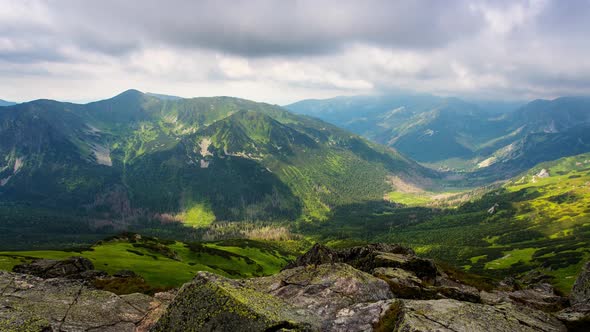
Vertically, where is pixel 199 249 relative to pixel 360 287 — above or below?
below

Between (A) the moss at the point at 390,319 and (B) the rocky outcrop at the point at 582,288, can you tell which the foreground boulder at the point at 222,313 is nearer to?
(A) the moss at the point at 390,319

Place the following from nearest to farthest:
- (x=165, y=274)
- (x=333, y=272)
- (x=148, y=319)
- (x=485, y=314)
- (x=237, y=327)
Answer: (x=237, y=327), (x=485, y=314), (x=148, y=319), (x=333, y=272), (x=165, y=274)

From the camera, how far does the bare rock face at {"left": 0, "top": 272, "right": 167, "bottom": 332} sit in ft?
71.7

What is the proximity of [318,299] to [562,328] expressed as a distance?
16.2 m

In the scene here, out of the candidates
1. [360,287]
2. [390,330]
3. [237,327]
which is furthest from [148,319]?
[390,330]

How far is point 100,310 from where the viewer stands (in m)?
26.8

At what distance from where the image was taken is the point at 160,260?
5005 inches

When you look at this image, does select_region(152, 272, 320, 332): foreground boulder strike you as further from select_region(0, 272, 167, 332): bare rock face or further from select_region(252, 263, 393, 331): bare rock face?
select_region(0, 272, 167, 332): bare rock face

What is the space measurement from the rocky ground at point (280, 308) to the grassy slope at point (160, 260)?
50.0 metres

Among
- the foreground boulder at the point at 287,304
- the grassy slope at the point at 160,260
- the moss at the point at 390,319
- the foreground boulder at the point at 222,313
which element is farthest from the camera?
the grassy slope at the point at 160,260

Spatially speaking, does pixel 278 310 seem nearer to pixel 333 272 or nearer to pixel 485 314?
pixel 333 272

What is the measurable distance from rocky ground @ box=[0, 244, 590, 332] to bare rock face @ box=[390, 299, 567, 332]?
0.21 feet

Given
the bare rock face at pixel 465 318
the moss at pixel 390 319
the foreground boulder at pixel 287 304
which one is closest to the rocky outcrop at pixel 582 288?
the bare rock face at pixel 465 318

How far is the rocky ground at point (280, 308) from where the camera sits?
736 inches
